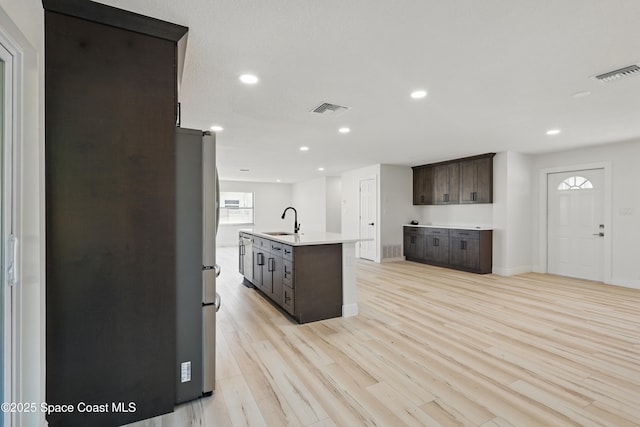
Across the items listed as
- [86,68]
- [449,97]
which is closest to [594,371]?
[449,97]

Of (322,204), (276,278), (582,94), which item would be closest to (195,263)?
(276,278)

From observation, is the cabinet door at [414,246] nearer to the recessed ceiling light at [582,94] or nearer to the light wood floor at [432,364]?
the light wood floor at [432,364]

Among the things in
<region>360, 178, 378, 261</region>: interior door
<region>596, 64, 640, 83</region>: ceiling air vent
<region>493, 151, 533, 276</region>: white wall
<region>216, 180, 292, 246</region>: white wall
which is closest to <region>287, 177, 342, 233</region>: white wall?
<region>216, 180, 292, 246</region>: white wall

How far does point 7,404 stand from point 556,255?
7.59 m

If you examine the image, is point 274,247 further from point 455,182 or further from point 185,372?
point 455,182

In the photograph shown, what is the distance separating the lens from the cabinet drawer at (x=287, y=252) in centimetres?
344

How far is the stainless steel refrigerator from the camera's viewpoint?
6.55 ft

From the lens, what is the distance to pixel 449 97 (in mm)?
3104

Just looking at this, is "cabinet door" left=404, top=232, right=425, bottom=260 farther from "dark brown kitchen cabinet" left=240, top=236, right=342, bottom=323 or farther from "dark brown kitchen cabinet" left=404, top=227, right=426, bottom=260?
"dark brown kitchen cabinet" left=240, top=236, right=342, bottom=323

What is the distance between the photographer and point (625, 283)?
5078mm

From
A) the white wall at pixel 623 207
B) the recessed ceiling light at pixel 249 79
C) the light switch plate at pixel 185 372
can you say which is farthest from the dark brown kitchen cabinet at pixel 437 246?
the light switch plate at pixel 185 372

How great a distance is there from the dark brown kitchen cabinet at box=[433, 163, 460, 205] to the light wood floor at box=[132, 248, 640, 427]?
9.92 feet

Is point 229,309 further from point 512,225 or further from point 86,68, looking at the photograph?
point 512,225

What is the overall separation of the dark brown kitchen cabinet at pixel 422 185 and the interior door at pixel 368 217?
3.73 ft
